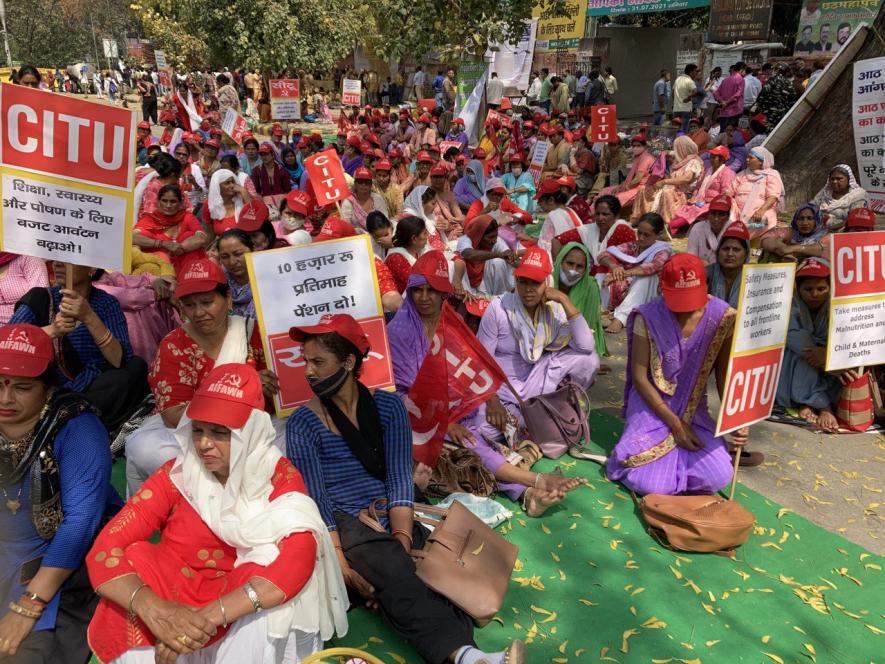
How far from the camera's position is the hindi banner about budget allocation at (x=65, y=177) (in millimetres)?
3500

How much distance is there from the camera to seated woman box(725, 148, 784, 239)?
9477 millimetres

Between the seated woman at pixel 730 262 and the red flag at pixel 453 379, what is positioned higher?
the seated woman at pixel 730 262

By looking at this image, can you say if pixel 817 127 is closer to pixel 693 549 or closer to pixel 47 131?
pixel 693 549

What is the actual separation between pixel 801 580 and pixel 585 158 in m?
11.3

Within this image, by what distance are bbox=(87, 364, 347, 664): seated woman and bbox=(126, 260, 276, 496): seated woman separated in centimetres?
112

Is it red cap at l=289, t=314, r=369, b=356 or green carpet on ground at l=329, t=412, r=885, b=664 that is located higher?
red cap at l=289, t=314, r=369, b=356

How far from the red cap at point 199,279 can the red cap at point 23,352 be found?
92 cm

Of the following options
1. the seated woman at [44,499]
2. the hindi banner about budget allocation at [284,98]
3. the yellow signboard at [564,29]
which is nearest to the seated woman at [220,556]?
the seated woman at [44,499]

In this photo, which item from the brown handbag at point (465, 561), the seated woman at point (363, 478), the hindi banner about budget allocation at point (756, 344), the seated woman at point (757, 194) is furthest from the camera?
the seated woman at point (757, 194)

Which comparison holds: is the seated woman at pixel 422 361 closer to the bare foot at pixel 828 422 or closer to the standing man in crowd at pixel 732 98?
the bare foot at pixel 828 422

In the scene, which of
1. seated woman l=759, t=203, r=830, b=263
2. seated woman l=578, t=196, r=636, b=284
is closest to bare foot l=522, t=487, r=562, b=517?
seated woman l=578, t=196, r=636, b=284

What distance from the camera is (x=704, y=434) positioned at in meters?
4.42

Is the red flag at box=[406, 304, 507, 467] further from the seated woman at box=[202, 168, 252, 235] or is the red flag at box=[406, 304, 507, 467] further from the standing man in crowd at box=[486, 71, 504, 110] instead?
the standing man in crowd at box=[486, 71, 504, 110]

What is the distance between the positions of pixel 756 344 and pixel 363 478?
2.51 metres
